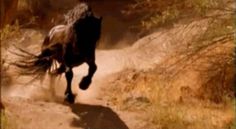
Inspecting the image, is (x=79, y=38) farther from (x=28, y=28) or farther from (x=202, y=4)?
(x=28, y=28)

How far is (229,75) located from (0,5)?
3848 millimetres

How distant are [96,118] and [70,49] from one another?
1.39 m

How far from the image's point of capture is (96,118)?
28.8 ft

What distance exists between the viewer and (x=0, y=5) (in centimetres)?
852

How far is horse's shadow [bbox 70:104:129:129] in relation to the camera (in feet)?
27.8

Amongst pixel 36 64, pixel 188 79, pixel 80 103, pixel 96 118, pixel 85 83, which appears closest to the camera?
pixel 96 118

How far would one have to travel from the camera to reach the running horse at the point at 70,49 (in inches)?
360

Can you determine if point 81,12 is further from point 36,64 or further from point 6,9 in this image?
point 36,64

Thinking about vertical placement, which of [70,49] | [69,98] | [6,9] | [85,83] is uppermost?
[6,9]

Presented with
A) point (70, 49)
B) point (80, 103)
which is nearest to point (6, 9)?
point (70, 49)

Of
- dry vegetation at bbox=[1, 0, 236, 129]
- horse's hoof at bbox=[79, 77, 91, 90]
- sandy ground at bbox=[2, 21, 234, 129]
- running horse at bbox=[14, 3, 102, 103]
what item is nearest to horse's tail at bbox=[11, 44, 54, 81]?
running horse at bbox=[14, 3, 102, 103]

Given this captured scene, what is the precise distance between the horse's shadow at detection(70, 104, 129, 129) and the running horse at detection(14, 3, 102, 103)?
572 millimetres

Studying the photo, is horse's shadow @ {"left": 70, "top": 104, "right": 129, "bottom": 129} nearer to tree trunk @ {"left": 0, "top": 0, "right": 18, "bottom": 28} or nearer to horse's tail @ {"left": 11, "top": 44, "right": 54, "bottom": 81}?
horse's tail @ {"left": 11, "top": 44, "right": 54, "bottom": 81}

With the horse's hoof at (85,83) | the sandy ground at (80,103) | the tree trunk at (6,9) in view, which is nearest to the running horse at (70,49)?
the horse's hoof at (85,83)
